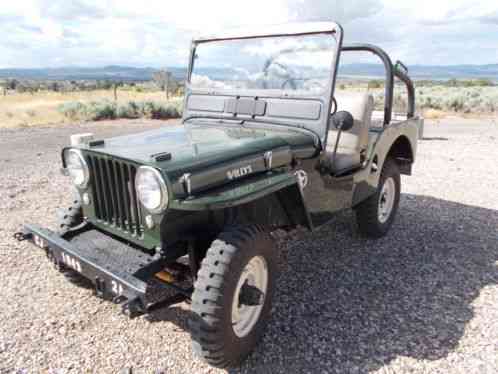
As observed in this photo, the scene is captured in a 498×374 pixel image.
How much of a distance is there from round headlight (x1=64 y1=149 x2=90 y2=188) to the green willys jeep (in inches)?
0.6

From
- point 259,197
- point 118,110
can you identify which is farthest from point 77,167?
point 118,110

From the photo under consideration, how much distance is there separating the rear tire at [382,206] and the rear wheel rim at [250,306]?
2062 millimetres

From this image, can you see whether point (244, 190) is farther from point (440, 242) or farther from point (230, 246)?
point (440, 242)

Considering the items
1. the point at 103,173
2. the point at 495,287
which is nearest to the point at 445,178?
the point at 495,287

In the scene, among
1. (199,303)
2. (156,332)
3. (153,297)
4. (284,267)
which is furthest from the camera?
(284,267)

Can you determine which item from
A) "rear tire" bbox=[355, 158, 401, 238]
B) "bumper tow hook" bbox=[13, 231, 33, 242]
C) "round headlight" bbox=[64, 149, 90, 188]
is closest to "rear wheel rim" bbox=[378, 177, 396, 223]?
"rear tire" bbox=[355, 158, 401, 238]

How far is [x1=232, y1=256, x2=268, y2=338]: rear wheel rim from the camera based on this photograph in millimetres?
2684

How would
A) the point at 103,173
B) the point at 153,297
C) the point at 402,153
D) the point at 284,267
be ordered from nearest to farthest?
the point at 103,173, the point at 153,297, the point at 284,267, the point at 402,153

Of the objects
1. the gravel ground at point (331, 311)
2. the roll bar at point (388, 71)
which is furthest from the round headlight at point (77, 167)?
the roll bar at point (388, 71)

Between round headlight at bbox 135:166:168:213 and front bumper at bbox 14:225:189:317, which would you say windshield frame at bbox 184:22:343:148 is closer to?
round headlight at bbox 135:166:168:213

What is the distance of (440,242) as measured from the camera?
15.5ft

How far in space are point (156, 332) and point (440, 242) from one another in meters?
3.31

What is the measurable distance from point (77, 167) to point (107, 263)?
0.76 m

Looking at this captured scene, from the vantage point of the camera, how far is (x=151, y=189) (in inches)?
95.4
